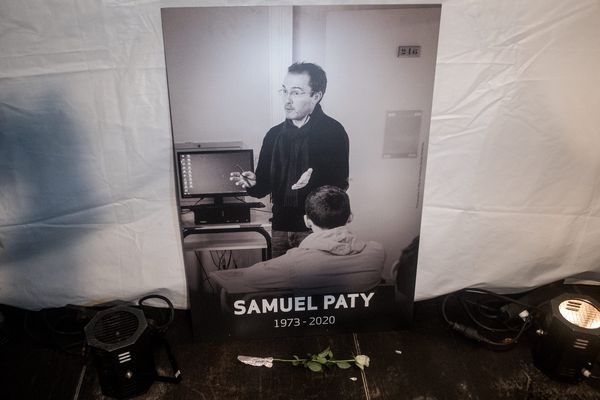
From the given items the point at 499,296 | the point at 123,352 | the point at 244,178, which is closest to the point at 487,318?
the point at 499,296

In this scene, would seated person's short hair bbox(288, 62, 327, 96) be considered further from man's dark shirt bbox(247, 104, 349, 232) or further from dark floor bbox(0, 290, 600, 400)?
dark floor bbox(0, 290, 600, 400)

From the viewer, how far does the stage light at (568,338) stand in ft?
3.08

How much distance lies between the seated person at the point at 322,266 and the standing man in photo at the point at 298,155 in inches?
2.0

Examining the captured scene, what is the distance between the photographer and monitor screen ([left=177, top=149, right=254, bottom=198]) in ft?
3.17

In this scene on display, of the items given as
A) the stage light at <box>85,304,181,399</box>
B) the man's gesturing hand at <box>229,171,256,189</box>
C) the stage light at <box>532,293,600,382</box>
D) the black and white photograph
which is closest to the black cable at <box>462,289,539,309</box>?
the stage light at <box>532,293,600,382</box>

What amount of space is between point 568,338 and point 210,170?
88cm

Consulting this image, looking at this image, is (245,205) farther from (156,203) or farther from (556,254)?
(556,254)

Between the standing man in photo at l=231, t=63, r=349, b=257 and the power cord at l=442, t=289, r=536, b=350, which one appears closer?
the standing man in photo at l=231, t=63, r=349, b=257

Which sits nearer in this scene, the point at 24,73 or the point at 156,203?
the point at 24,73

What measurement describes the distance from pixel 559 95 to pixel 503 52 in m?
0.18

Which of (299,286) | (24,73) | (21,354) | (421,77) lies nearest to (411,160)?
(421,77)

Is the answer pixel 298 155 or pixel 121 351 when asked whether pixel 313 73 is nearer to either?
pixel 298 155

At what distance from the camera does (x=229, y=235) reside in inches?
40.8

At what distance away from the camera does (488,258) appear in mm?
1168
